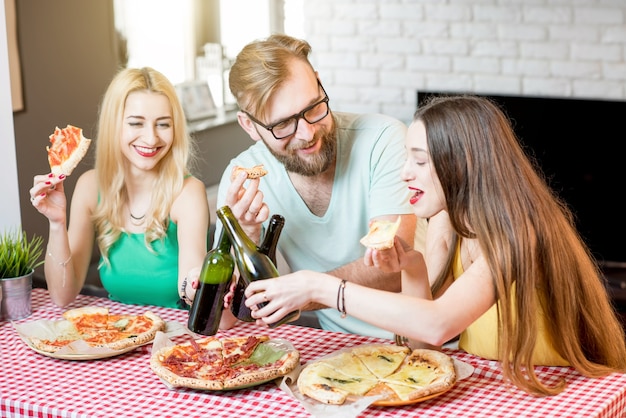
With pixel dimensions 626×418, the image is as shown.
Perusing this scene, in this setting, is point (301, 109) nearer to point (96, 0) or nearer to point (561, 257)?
point (561, 257)

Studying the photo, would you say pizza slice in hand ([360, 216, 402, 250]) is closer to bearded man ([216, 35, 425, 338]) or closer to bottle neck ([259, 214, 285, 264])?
bottle neck ([259, 214, 285, 264])

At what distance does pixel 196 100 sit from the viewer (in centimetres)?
474

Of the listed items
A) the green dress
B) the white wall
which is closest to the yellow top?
the green dress

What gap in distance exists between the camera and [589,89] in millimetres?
4684

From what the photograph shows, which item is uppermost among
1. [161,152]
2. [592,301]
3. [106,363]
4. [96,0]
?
[96,0]

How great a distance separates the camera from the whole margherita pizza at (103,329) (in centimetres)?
224

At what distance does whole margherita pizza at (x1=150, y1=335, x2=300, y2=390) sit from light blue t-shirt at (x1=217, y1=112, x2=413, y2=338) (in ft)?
1.75

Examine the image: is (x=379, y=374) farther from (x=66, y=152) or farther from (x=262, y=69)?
(x=66, y=152)

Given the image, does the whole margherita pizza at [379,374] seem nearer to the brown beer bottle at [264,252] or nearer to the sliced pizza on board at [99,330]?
the brown beer bottle at [264,252]

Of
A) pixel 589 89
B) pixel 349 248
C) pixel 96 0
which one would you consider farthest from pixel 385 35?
pixel 349 248

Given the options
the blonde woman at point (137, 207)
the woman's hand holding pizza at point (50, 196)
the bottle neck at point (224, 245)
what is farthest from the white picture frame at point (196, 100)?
the bottle neck at point (224, 245)

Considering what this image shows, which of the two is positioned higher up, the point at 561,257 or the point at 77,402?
the point at 561,257

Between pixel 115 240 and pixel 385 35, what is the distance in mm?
2656

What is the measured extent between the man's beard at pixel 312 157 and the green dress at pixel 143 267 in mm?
409
